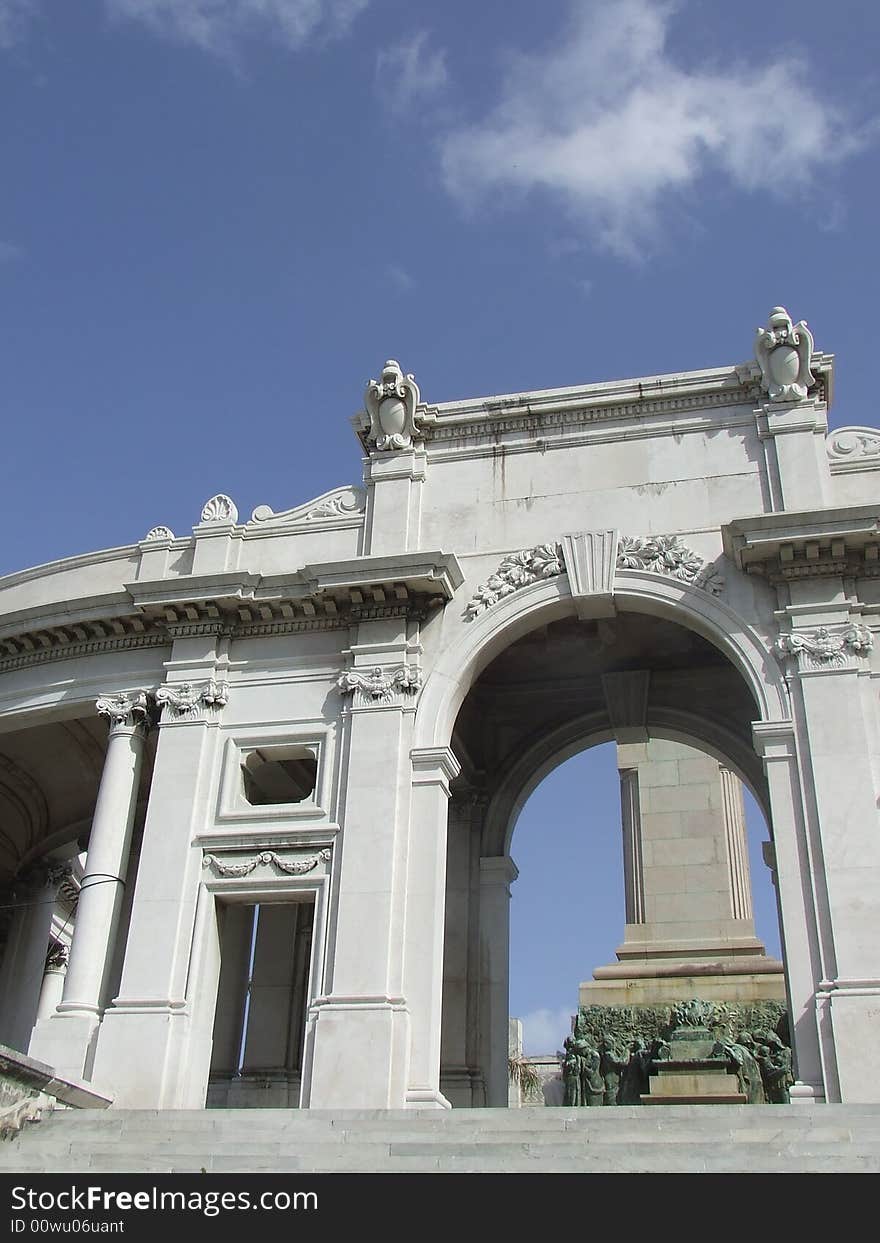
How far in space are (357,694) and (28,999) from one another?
18775 millimetres

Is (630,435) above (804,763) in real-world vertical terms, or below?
above

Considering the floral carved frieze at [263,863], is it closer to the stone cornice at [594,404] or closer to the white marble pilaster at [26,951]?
the stone cornice at [594,404]

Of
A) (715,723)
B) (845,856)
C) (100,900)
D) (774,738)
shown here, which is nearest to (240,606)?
(100,900)

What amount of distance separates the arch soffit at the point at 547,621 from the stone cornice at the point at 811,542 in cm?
116

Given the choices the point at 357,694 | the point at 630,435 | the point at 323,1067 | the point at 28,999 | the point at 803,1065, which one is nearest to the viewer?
the point at 803,1065

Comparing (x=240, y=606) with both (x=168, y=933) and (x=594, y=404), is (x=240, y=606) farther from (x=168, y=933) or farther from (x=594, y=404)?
(x=594, y=404)

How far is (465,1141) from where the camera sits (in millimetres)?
16250

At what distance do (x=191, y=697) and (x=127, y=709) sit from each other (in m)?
1.42

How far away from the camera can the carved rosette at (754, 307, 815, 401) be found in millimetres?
25406

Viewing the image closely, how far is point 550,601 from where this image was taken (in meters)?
24.9

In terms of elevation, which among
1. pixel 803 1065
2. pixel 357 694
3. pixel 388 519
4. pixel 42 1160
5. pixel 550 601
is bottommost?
pixel 42 1160
